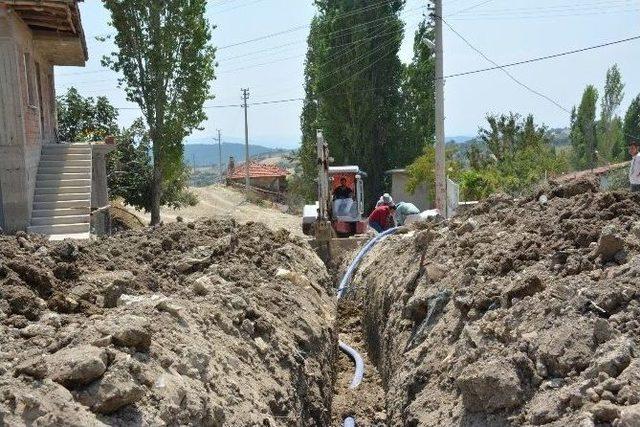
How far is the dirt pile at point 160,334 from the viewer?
4012 mm

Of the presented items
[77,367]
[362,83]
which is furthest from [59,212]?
[362,83]

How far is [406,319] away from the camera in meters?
8.48

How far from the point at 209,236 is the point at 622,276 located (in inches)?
264

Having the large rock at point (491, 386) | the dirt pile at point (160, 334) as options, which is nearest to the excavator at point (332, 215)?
the dirt pile at point (160, 334)

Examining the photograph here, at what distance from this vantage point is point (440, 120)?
17781mm

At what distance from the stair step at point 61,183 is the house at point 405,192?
53.6 ft

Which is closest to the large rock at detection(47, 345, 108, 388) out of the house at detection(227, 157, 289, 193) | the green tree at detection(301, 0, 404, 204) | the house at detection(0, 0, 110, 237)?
the house at detection(0, 0, 110, 237)

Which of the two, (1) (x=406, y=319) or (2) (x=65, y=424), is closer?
(2) (x=65, y=424)

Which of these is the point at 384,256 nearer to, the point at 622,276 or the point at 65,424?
the point at 622,276

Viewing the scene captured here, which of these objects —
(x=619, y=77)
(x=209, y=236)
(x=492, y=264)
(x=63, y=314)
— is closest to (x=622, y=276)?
(x=492, y=264)

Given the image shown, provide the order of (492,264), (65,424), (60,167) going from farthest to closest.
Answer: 1. (60,167)
2. (492,264)
3. (65,424)

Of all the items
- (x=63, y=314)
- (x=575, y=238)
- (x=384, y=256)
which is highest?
(x=575, y=238)

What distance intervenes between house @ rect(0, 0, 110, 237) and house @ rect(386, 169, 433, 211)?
15982 mm

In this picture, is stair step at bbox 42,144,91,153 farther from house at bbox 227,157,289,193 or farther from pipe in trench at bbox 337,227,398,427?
house at bbox 227,157,289,193
